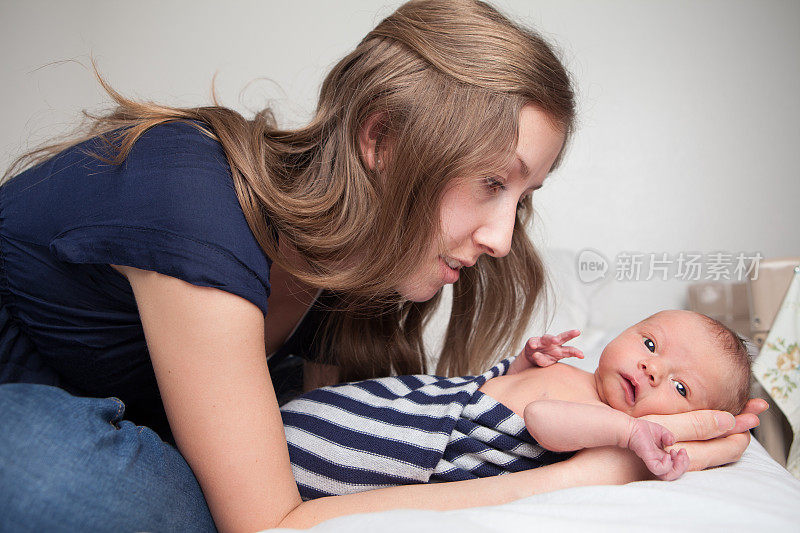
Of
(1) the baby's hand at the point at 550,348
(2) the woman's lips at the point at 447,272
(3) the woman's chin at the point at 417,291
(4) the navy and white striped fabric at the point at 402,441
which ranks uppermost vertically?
(2) the woman's lips at the point at 447,272

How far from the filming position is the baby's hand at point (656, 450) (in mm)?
777

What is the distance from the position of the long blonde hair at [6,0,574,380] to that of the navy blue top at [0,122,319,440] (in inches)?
1.5

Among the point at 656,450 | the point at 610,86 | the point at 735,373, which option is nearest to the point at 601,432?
the point at 656,450

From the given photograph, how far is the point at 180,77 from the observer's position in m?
2.03

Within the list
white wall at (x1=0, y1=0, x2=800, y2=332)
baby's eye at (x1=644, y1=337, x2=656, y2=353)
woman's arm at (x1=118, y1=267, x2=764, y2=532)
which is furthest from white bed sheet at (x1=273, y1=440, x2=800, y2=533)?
white wall at (x1=0, y1=0, x2=800, y2=332)

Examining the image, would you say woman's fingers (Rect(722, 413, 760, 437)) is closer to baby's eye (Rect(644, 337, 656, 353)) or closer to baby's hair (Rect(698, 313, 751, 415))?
baby's hair (Rect(698, 313, 751, 415))

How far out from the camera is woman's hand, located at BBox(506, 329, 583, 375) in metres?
1.07

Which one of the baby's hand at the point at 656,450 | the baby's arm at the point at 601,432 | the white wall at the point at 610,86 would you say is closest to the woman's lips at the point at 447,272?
the baby's arm at the point at 601,432

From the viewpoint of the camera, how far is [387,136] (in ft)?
2.99

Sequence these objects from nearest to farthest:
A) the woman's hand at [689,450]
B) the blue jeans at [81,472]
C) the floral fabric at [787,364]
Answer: the blue jeans at [81,472] < the woman's hand at [689,450] < the floral fabric at [787,364]

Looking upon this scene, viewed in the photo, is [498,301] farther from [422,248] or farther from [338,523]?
[338,523]

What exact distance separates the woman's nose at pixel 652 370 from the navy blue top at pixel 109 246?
2.00 ft

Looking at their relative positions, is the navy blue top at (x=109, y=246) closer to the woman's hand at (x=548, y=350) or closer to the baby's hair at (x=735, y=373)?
the woman's hand at (x=548, y=350)

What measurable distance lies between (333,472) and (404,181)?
0.45 metres
